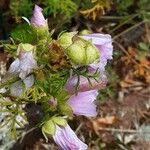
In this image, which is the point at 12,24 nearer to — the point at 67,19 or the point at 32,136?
the point at 67,19

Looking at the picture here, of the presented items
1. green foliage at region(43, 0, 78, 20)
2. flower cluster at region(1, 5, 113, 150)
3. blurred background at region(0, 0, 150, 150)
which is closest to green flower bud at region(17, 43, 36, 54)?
flower cluster at region(1, 5, 113, 150)

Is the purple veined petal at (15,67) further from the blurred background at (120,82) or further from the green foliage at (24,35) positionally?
the blurred background at (120,82)

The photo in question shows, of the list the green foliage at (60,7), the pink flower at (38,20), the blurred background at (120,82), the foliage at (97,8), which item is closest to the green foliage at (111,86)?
the blurred background at (120,82)

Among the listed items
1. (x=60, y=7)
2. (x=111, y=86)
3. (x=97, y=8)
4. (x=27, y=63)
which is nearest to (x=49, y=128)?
(x=27, y=63)

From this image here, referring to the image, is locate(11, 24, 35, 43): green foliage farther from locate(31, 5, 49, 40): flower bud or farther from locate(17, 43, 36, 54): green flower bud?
locate(17, 43, 36, 54): green flower bud

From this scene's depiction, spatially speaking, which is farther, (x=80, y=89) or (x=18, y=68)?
(x=80, y=89)

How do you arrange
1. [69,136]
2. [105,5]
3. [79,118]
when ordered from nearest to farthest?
[69,136] → [105,5] → [79,118]

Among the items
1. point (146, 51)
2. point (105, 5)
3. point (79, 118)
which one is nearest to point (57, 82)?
point (105, 5)
